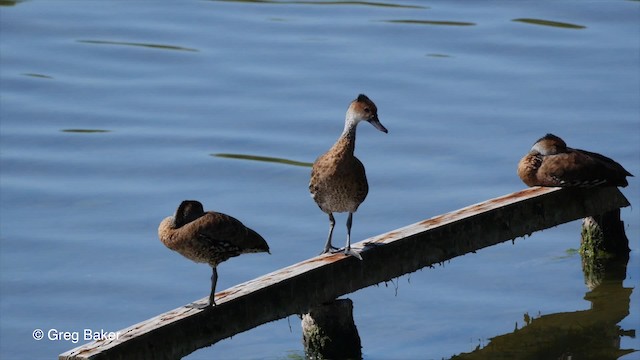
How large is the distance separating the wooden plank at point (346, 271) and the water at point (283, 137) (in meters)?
0.84

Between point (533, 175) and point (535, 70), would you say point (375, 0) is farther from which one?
point (533, 175)

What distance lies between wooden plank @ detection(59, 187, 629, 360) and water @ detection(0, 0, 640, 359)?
0.84 m

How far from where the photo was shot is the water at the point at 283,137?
11.7 m

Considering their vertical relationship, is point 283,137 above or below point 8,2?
below

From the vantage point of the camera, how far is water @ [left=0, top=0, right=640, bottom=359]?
1166cm

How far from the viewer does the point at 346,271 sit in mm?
9547

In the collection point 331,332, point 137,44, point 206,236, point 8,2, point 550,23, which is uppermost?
point 8,2

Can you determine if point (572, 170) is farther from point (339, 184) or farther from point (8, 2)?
point (8, 2)

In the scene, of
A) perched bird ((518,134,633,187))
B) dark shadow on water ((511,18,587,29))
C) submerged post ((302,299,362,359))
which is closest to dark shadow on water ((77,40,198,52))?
dark shadow on water ((511,18,587,29))

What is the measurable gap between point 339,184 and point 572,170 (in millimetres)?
2066

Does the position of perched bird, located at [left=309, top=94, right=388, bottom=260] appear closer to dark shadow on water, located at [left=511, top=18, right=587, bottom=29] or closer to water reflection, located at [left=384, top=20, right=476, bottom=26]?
water reflection, located at [left=384, top=20, right=476, bottom=26]

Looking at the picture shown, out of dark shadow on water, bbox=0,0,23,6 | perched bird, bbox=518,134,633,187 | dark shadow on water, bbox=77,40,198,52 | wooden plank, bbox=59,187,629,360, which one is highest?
→ dark shadow on water, bbox=0,0,23,6

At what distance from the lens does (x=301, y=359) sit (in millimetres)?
10234

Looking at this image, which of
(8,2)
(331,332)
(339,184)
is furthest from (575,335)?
(8,2)
